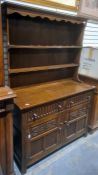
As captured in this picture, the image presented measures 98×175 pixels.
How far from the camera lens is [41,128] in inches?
72.4

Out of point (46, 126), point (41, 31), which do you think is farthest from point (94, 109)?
point (41, 31)

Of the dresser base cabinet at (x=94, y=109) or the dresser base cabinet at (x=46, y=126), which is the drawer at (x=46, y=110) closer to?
the dresser base cabinet at (x=46, y=126)

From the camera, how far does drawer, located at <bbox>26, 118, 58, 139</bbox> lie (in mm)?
1747

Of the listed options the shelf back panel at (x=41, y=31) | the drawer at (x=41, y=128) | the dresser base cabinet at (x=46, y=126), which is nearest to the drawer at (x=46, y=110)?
the dresser base cabinet at (x=46, y=126)

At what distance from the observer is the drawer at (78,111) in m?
2.15

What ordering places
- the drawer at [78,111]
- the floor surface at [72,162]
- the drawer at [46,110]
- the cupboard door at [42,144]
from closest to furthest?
the drawer at [46,110]
the cupboard door at [42,144]
the floor surface at [72,162]
the drawer at [78,111]

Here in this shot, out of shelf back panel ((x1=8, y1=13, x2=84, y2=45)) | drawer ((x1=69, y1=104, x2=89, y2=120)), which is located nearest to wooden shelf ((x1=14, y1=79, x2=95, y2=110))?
drawer ((x1=69, y1=104, x2=89, y2=120))

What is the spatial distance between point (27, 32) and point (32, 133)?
1201mm

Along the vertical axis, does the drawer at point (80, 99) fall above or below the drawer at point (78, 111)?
above

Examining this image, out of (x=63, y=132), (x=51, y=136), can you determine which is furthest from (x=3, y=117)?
(x=63, y=132)

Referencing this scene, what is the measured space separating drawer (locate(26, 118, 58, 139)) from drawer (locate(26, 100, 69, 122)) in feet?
0.37

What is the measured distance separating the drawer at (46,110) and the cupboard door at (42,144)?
9.5 inches

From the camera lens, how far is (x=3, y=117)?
56.2 inches

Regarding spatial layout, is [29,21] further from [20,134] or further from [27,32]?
[20,134]
